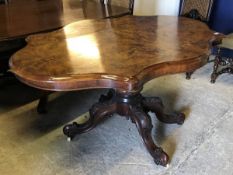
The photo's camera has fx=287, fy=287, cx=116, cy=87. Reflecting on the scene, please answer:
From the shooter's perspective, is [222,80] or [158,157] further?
Result: [222,80]

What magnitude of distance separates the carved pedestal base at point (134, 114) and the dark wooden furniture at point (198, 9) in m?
0.91

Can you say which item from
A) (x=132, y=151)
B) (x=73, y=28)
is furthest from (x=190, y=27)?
(x=132, y=151)

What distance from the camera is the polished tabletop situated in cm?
180

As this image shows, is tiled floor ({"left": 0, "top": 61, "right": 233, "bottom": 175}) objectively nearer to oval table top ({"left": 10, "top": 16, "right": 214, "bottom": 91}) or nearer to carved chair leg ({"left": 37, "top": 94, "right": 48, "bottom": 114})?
carved chair leg ({"left": 37, "top": 94, "right": 48, "bottom": 114})

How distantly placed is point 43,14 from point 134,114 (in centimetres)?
108

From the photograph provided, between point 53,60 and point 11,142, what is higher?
point 53,60

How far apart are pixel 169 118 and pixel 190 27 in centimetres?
62

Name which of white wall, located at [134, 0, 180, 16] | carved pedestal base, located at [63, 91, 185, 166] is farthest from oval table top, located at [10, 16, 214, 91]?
white wall, located at [134, 0, 180, 16]

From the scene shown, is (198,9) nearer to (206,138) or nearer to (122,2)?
(122,2)

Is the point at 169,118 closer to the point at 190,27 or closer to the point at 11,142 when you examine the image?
the point at 190,27

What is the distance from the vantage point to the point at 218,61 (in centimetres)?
256

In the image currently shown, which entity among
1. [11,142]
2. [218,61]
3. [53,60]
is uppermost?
[53,60]

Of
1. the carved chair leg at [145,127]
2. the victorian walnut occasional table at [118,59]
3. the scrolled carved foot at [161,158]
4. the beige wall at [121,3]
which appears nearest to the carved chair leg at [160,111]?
the victorian walnut occasional table at [118,59]

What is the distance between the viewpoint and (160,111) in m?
1.90
